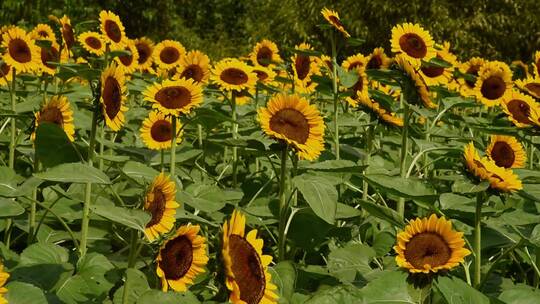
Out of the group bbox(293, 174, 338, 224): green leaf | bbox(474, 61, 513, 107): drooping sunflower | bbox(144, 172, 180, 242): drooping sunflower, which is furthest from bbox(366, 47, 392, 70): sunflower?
bbox(144, 172, 180, 242): drooping sunflower

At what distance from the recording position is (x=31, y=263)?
1.83 metres

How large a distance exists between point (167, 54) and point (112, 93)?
2476mm

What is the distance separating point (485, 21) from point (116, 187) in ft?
37.5

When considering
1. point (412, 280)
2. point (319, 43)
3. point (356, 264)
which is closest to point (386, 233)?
point (356, 264)

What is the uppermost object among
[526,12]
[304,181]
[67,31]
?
[526,12]

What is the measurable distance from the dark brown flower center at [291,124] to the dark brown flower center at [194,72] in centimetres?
148

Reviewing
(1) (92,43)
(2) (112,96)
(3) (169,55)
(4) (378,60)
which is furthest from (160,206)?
(3) (169,55)

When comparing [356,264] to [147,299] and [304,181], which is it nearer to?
[304,181]

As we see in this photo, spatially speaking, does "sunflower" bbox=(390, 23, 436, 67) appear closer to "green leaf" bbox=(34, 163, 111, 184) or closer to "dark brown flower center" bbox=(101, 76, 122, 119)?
"dark brown flower center" bbox=(101, 76, 122, 119)

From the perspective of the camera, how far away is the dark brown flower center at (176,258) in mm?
1558

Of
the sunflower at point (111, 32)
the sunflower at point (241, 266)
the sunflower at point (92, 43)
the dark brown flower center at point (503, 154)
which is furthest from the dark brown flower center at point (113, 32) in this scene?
the sunflower at point (241, 266)

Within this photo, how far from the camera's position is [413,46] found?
2869 mm

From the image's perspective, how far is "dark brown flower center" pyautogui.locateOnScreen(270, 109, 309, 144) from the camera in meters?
2.07

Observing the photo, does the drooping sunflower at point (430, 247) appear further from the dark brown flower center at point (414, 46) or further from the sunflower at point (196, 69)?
the sunflower at point (196, 69)
